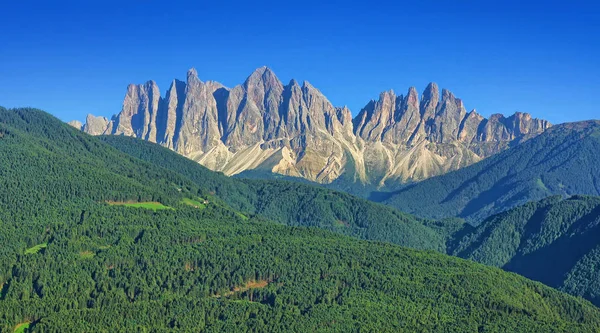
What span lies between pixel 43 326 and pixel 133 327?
852 inches

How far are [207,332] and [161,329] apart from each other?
11364 millimetres

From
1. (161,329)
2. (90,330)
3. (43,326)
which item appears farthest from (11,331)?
(161,329)

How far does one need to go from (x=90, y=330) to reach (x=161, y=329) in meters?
17.0

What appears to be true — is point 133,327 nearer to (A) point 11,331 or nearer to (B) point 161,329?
(B) point 161,329

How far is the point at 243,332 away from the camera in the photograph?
199375mm

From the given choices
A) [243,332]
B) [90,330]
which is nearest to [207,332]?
[243,332]

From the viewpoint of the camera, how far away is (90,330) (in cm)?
19475

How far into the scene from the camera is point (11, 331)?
197 m

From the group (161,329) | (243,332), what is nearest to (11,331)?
(161,329)

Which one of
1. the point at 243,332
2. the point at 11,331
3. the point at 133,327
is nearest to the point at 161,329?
the point at 133,327

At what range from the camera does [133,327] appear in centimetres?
19938

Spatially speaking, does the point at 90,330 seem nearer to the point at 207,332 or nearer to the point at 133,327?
the point at 133,327

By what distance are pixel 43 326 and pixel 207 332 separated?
39.9 meters

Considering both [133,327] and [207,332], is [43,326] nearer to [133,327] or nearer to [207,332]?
[133,327]
